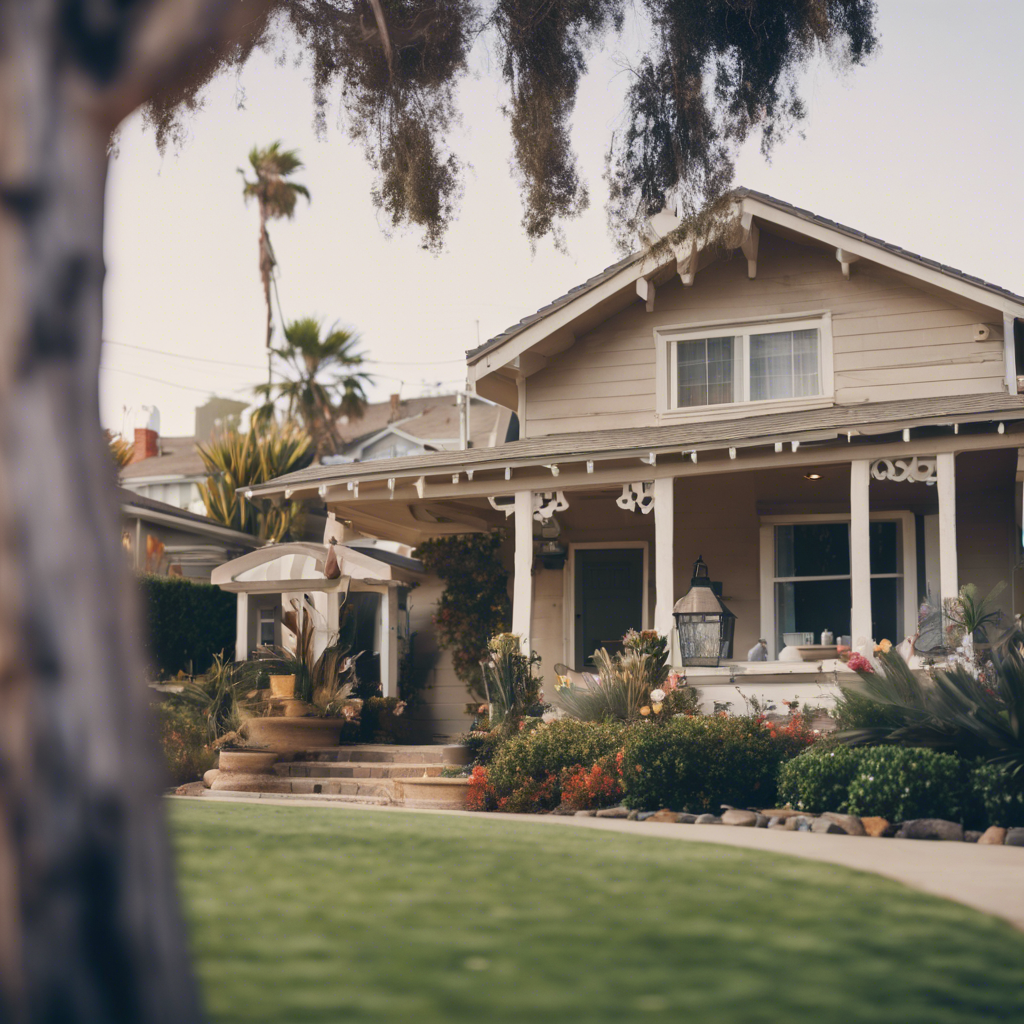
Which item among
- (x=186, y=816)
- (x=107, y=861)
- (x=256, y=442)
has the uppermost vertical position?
(x=256, y=442)

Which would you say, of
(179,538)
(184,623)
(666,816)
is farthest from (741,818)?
(179,538)

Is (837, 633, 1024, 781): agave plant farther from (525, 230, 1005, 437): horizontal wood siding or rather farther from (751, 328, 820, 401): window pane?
(751, 328, 820, 401): window pane

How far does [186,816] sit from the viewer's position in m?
7.52

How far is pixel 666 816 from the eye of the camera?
9055 millimetres

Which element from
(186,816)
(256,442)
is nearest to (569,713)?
(186,816)

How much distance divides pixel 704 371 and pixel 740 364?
0.47 meters

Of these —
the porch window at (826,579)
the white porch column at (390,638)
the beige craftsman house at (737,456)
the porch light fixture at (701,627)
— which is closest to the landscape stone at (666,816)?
the beige craftsman house at (737,456)

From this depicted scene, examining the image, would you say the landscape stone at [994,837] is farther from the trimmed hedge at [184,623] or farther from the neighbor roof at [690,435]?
the trimmed hedge at [184,623]

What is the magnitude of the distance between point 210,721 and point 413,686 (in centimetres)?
338

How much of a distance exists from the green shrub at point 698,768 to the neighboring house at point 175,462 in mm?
21830

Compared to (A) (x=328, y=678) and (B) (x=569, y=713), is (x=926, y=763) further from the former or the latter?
(A) (x=328, y=678)

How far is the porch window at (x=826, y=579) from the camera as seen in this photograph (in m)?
14.1

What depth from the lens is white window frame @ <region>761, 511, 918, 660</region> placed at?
1391cm

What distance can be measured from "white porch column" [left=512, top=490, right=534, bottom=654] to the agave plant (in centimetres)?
438
